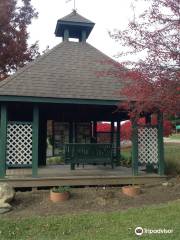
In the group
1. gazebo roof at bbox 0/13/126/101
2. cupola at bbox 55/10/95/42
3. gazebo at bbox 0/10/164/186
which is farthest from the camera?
cupola at bbox 55/10/95/42

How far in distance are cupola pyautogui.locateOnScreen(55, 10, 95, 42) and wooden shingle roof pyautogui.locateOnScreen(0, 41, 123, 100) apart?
2.38ft

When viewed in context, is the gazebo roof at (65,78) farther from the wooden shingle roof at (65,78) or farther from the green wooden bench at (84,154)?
the green wooden bench at (84,154)

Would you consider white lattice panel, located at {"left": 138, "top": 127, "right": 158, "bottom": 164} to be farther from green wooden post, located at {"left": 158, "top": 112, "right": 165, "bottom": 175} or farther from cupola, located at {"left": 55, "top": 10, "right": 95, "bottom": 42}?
cupola, located at {"left": 55, "top": 10, "right": 95, "bottom": 42}

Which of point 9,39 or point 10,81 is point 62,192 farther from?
point 9,39

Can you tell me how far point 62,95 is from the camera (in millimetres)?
10953

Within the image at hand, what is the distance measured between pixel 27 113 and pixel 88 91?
13.3ft

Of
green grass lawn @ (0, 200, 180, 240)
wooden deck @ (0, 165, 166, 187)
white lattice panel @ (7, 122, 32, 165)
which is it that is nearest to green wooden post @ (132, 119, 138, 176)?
wooden deck @ (0, 165, 166, 187)

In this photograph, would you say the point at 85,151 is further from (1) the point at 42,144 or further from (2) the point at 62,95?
(1) the point at 42,144

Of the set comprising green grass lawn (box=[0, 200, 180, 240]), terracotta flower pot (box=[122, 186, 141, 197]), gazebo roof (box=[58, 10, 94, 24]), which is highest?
gazebo roof (box=[58, 10, 94, 24])

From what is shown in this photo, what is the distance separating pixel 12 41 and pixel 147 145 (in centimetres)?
1284

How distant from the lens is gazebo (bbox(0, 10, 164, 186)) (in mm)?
10789

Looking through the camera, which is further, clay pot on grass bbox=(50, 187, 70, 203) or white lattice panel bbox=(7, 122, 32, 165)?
white lattice panel bbox=(7, 122, 32, 165)

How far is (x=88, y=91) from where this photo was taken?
11.4 metres

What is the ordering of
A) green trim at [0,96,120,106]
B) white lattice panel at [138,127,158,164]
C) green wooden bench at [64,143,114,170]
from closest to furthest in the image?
green trim at [0,96,120,106]
green wooden bench at [64,143,114,170]
white lattice panel at [138,127,158,164]
